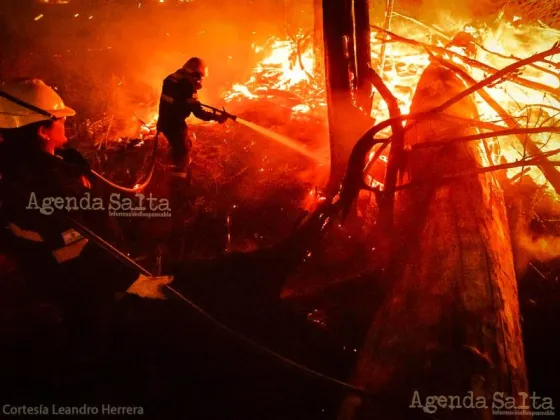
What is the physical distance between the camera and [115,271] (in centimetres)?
332

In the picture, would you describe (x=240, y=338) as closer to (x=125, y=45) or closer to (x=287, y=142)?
(x=287, y=142)

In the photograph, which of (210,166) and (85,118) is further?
(85,118)

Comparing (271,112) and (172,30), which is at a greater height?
(172,30)

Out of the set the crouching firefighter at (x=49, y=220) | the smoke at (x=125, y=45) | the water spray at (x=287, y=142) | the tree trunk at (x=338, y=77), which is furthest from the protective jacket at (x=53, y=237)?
the smoke at (x=125, y=45)

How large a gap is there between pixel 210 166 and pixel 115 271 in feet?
9.21

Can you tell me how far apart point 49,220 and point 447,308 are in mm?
2820

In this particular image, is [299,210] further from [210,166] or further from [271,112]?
[271,112]

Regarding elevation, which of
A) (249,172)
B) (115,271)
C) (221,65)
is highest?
(221,65)

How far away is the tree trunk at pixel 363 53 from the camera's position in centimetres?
326

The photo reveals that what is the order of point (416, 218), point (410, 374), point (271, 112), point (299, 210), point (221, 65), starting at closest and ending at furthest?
point (410, 374) < point (416, 218) < point (299, 210) < point (271, 112) < point (221, 65)

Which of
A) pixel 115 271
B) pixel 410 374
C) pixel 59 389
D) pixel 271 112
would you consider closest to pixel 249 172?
pixel 271 112

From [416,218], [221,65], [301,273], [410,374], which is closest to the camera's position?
[410,374]

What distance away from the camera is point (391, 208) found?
351 cm

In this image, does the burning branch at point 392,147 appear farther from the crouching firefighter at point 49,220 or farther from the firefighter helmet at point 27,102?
the firefighter helmet at point 27,102
